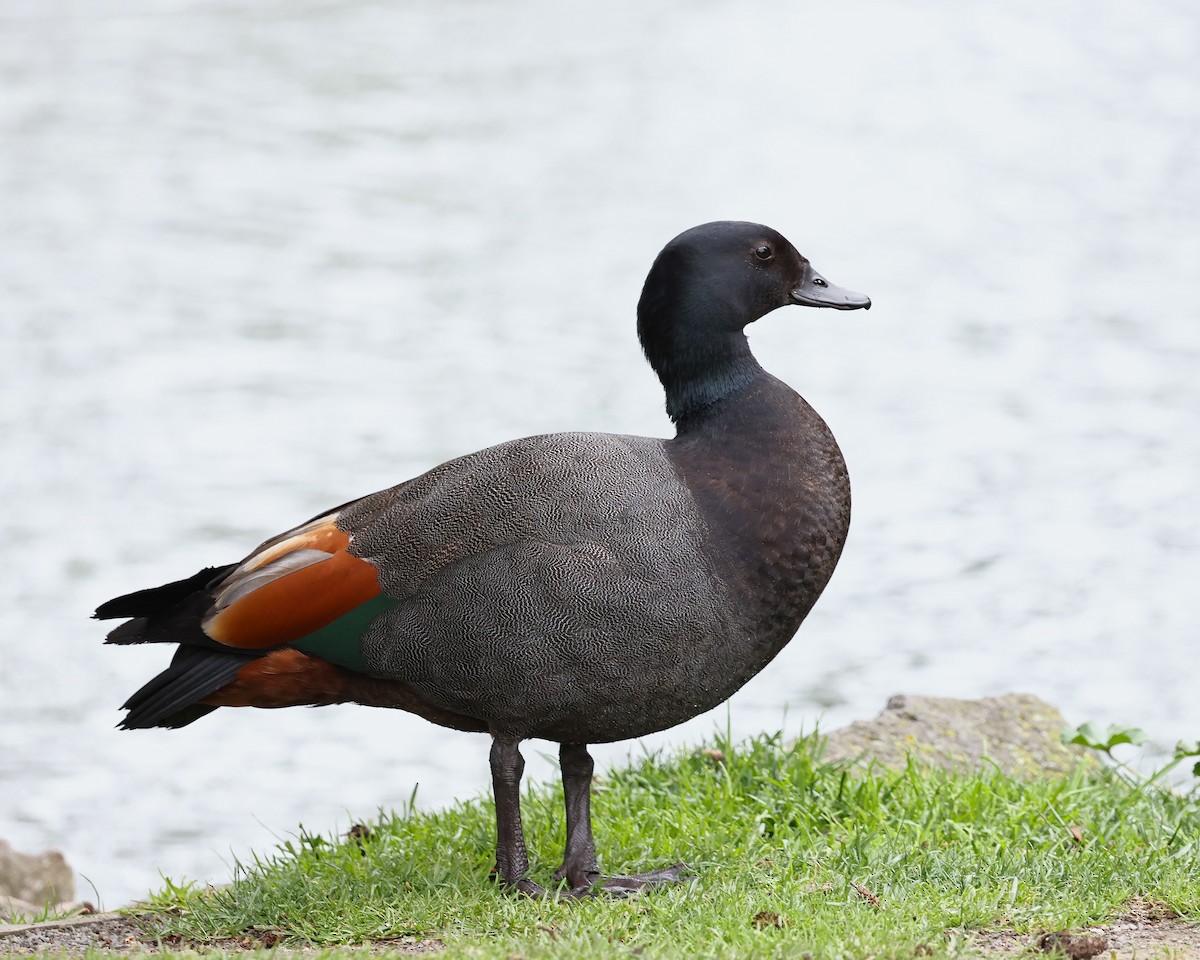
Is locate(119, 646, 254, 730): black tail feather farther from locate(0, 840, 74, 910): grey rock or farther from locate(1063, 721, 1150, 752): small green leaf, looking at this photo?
locate(1063, 721, 1150, 752): small green leaf

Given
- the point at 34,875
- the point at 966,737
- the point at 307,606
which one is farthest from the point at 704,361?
the point at 34,875

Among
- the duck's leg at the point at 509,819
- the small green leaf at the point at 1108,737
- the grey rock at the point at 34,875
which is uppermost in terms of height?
the duck's leg at the point at 509,819

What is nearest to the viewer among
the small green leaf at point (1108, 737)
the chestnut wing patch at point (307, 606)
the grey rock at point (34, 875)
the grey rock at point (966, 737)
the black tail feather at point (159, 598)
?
the chestnut wing patch at point (307, 606)

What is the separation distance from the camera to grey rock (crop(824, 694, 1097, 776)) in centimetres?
627

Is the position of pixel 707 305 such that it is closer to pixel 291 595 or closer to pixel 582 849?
pixel 291 595

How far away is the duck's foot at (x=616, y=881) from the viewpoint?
16.1 ft

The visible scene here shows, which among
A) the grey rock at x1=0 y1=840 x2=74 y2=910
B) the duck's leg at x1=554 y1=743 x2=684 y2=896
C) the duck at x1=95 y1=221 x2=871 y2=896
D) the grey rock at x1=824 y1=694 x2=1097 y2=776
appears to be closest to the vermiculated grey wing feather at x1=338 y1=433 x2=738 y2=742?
the duck at x1=95 y1=221 x2=871 y2=896

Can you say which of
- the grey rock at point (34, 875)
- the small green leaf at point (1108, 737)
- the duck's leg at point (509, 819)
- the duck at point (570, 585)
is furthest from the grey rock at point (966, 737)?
the grey rock at point (34, 875)

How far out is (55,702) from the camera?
9.05 m

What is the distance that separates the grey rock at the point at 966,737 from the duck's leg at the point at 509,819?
153cm

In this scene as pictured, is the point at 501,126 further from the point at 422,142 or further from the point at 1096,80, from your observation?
the point at 1096,80

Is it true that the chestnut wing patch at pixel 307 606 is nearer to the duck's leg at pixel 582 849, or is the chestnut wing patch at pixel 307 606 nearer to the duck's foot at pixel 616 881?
the duck's leg at pixel 582 849

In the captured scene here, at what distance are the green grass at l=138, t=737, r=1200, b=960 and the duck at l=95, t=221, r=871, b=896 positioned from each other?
0.29m

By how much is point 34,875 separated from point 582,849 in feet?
8.39
